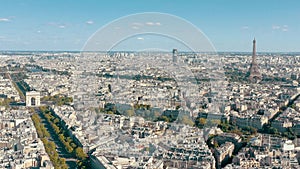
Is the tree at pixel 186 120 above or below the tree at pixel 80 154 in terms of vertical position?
above

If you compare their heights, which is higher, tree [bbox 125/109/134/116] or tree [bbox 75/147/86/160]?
tree [bbox 125/109/134/116]

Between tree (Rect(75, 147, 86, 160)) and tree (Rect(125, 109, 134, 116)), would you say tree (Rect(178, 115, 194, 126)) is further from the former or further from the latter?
tree (Rect(75, 147, 86, 160))

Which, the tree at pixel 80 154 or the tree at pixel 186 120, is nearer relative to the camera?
the tree at pixel 80 154

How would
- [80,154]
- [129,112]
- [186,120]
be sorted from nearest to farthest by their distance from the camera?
[80,154] → [186,120] → [129,112]

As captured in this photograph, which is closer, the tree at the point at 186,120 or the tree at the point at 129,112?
the tree at the point at 186,120

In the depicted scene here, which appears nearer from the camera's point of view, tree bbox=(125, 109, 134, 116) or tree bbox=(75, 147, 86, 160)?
tree bbox=(75, 147, 86, 160)

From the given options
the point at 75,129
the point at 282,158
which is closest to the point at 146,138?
the point at 75,129

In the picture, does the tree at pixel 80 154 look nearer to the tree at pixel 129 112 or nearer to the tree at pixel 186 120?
the tree at pixel 186 120

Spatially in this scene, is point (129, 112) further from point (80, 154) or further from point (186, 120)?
point (80, 154)

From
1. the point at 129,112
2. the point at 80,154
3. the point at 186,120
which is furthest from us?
the point at 129,112

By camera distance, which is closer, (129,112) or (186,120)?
(186,120)

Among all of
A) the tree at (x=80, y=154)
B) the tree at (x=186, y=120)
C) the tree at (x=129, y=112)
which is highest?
the tree at (x=129, y=112)

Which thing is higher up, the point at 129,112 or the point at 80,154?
the point at 129,112

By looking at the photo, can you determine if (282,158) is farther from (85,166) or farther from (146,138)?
(85,166)
